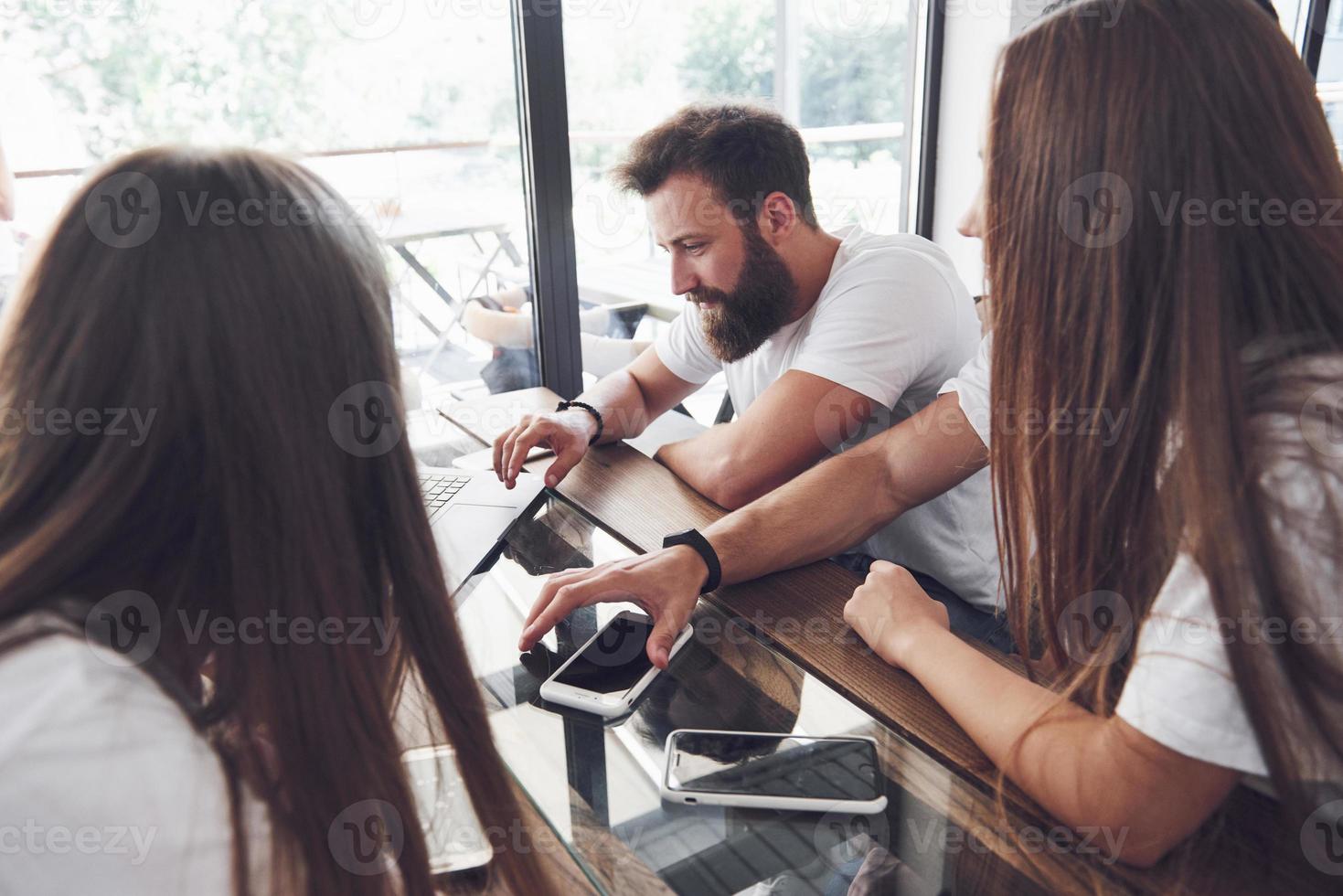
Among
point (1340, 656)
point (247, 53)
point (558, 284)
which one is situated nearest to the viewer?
point (1340, 656)

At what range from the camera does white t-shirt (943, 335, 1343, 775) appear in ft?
2.03

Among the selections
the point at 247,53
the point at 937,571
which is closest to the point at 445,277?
the point at 247,53

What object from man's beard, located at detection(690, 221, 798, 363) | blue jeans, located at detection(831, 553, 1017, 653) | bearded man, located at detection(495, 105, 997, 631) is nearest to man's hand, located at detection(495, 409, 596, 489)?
bearded man, located at detection(495, 105, 997, 631)

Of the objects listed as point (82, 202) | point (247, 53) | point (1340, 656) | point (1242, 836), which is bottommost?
point (1242, 836)

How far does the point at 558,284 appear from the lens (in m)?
2.15

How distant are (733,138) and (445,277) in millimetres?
918

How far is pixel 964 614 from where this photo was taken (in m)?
1.40

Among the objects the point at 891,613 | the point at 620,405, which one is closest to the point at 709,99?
the point at 620,405

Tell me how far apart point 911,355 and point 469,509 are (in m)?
0.69

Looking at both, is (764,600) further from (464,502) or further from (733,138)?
(733,138)

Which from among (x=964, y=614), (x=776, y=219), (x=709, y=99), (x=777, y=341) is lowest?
(x=964, y=614)

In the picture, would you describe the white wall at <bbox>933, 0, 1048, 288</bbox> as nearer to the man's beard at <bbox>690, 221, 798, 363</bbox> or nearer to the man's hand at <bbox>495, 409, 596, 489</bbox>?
the man's beard at <bbox>690, 221, 798, 363</bbox>

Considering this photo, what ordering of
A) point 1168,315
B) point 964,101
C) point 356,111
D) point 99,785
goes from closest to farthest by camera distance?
point 99,785 → point 1168,315 → point 356,111 → point 964,101

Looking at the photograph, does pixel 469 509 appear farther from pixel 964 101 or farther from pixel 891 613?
pixel 964 101
